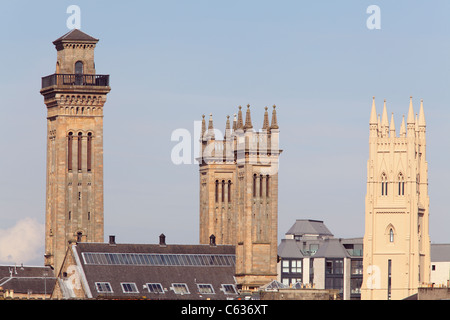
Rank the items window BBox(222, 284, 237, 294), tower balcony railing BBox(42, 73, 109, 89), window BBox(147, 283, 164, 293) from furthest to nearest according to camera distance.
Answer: tower balcony railing BBox(42, 73, 109, 89)
window BBox(222, 284, 237, 294)
window BBox(147, 283, 164, 293)

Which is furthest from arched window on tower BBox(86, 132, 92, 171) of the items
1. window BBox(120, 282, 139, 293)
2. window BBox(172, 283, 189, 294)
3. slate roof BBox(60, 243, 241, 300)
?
window BBox(172, 283, 189, 294)

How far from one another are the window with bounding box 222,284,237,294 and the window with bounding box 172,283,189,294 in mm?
4593

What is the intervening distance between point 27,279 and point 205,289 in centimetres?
2151

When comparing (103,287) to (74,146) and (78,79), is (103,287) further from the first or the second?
(78,79)

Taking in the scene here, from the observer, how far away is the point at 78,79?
180750mm

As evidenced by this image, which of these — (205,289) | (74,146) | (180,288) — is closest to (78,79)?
(74,146)

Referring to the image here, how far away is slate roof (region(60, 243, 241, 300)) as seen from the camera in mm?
169625

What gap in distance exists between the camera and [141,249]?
577 ft

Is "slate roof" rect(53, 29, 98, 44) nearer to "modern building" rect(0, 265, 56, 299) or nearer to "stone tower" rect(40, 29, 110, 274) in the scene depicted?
"stone tower" rect(40, 29, 110, 274)

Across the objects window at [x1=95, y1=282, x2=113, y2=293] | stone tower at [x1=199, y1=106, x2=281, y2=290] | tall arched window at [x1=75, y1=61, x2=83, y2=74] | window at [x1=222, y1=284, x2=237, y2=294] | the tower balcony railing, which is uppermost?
tall arched window at [x1=75, y1=61, x2=83, y2=74]

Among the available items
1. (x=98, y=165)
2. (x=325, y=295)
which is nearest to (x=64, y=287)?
(x=98, y=165)

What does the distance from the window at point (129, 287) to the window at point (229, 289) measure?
10.9 meters
